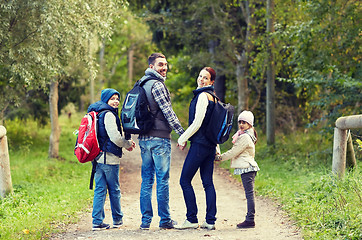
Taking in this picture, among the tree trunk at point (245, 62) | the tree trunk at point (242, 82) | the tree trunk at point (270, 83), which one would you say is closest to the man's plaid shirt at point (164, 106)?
the tree trunk at point (270, 83)

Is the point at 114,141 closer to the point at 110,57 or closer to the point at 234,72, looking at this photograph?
the point at 234,72

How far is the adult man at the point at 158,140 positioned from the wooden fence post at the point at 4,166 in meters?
3.21

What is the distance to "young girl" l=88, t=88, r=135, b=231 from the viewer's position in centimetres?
679

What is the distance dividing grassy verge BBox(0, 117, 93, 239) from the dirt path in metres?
0.35

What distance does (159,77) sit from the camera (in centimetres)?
676

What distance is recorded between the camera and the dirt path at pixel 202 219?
249 inches

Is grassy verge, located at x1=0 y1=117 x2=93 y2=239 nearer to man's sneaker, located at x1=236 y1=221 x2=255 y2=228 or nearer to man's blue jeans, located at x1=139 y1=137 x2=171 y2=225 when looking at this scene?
man's blue jeans, located at x1=139 y1=137 x2=171 y2=225

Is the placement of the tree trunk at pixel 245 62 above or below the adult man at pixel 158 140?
above

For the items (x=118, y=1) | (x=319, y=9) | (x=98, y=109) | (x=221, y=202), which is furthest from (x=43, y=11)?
(x=319, y=9)

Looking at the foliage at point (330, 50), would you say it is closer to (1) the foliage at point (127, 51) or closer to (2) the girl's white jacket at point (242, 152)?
A: (2) the girl's white jacket at point (242, 152)

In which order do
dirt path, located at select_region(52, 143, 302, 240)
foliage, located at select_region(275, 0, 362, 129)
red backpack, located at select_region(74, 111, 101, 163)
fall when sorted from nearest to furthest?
1. dirt path, located at select_region(52, 143, 302, 240)
2. red backpack, located at select_region(74, 111, 101, 163)
3. foliage, located at select_region(275, 0, 362, 129)

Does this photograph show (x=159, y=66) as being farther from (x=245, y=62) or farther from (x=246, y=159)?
(x=245, y=62)

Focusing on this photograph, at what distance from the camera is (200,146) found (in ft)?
21.5

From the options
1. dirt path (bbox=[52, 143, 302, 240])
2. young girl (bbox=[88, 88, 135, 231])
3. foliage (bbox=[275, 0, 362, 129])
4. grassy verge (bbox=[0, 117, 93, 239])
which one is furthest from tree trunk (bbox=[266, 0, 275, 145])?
young girl (bbox=[88, 88, 135, 231])
